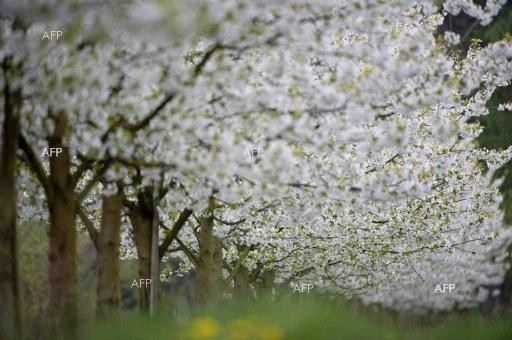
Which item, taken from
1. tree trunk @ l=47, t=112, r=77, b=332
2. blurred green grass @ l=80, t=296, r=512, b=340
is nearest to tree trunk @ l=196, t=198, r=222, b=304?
tree trunk @ l=47, t=112, r=77, b=332

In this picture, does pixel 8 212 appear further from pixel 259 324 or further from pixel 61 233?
pixel 259 324

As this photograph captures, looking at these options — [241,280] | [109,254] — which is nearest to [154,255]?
[109,254]

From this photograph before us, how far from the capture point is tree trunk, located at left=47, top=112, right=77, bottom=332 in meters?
10.5

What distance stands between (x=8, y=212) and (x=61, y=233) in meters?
1.91

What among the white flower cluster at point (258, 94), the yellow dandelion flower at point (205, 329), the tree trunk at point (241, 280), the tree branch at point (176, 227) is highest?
the white flower cluster at point (258, 94)

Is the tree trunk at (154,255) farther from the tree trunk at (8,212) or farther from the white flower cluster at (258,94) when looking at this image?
the tree trunk at (8,212)

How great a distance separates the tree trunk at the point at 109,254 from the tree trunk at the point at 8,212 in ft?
9.14

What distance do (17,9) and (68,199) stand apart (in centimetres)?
330

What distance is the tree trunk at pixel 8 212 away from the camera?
865 cm

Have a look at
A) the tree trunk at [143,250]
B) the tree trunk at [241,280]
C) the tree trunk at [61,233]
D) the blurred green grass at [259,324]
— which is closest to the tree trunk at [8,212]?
the blurred green grass at [259,324]

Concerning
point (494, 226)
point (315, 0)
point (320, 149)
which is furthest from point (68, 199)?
point (494, 226)

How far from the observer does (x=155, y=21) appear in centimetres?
784

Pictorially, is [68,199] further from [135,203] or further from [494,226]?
[494,226]

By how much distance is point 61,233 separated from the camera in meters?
10.6
